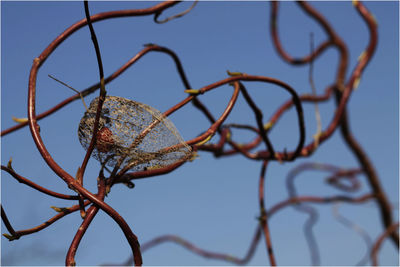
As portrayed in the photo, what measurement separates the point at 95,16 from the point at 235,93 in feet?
0.65

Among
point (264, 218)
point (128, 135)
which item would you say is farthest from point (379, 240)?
point (128, 135)

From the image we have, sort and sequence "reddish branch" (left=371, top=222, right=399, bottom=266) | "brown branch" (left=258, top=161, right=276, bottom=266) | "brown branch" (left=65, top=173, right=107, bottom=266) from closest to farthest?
"brown branch" (left=65, top=173, right=107, bottom=266) < "brown branch" (left=258, top=161, right=276, bottom=266) < "reddish branch" (left=371, top=222, right=399, bottom=266)

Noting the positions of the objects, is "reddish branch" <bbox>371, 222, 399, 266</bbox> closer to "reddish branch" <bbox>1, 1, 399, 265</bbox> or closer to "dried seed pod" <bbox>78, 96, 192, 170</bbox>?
"reddish branch" <bbox>1, 1, 399, 265</bbox>

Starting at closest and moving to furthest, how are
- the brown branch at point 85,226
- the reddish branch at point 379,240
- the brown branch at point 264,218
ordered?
the brown branch at point 85,226 → the brown branch at point 264,218 → the reddish branch at point 379,240

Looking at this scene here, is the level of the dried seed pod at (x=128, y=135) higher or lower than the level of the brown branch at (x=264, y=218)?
higher

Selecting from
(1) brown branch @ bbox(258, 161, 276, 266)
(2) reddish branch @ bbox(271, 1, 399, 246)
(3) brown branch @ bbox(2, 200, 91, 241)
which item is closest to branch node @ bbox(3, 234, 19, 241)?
(3) brown branch @ bbox(2, 200, 91, 241)

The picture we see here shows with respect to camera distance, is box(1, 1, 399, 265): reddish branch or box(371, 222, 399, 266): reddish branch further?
box(371, 222, 399, 266): reddish branch

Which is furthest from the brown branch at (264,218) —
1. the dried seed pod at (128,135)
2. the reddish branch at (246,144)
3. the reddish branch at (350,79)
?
the dried seed pod at (128,135)

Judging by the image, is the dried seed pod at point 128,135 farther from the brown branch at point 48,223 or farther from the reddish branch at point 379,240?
the reddish branch at point 379,240

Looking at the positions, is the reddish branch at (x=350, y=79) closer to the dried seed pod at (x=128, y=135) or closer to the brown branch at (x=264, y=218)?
the brown branch at (x=264, y=218)

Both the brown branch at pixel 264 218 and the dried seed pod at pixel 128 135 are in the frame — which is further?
the brown branch at pixel 264 218

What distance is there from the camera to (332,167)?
1285 mm

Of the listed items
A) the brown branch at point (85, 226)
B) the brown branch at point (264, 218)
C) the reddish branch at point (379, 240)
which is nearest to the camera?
the brown branch at point (85, 226)

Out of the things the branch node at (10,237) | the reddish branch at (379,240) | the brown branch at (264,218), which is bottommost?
the reddish branch at (379,240)
